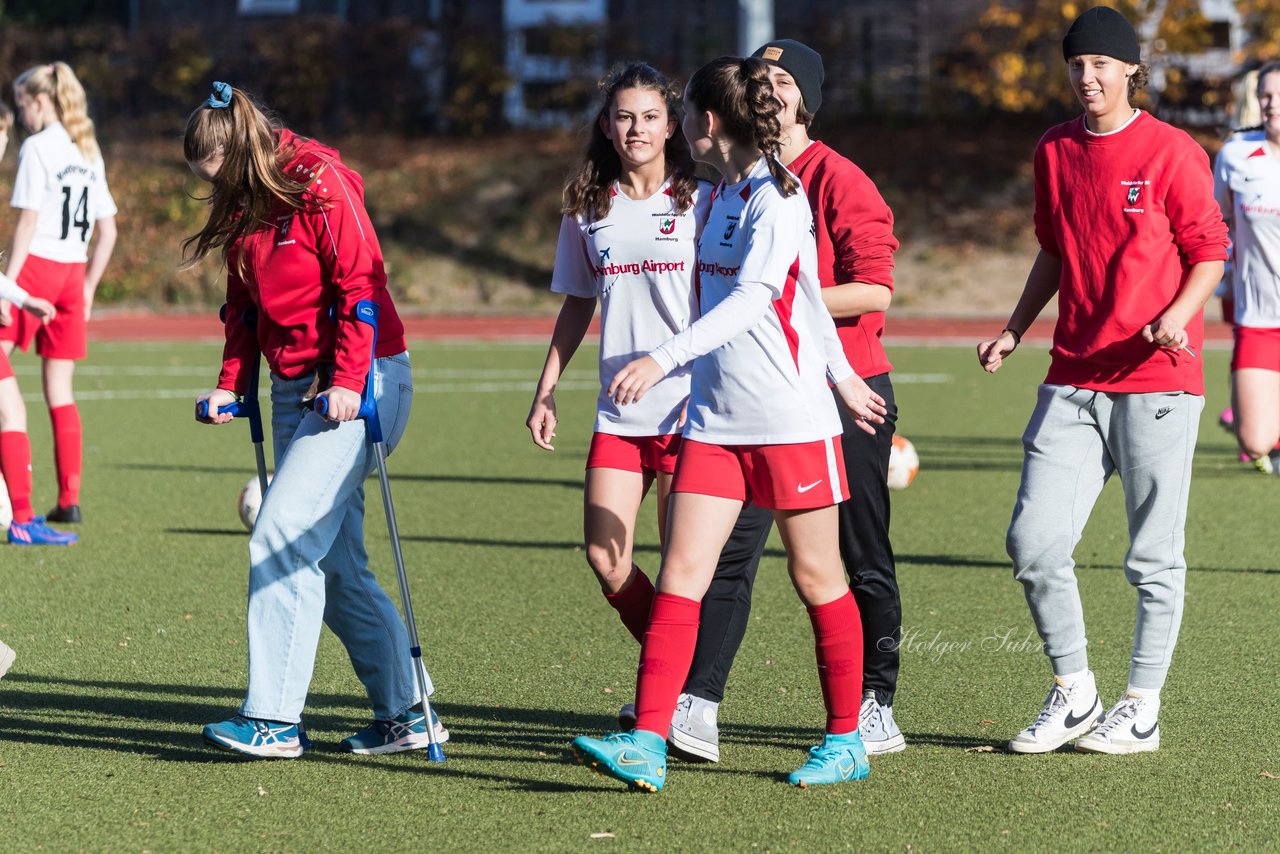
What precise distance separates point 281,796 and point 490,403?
35.5 feet

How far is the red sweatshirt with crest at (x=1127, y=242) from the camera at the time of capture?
15.7 feet

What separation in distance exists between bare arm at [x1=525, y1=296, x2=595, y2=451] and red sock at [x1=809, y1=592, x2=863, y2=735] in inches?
38.9

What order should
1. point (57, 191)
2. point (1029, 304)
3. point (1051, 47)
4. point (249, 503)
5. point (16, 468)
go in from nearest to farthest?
point (1029, 304) < point (16, 468) < point (249, 503) < point (57, 191) < point (1051, 47)

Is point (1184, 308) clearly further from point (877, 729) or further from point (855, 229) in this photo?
point (877, 729)

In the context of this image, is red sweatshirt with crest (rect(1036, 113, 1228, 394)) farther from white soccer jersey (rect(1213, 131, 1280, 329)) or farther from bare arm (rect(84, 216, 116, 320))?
bare arm (rect(84, 216, 116, 320))

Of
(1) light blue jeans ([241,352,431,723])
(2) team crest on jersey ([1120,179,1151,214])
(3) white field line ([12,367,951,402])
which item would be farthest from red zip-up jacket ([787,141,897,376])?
(3) white field line ([12,367,951,402])

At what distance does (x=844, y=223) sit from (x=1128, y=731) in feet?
5.50

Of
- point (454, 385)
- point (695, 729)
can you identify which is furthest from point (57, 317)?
point (454, 385)

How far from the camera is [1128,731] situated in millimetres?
4984

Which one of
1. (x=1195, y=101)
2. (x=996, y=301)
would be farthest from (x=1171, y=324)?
(x=1195, y=101)

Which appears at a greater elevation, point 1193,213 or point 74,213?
point 1193,213

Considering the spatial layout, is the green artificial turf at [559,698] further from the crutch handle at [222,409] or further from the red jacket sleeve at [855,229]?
the red jacket sleeve at [855,229]

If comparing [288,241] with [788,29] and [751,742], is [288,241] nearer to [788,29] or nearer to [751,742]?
[751,742]

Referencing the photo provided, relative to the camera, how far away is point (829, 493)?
4.44m
